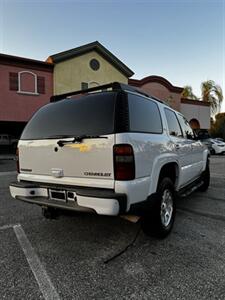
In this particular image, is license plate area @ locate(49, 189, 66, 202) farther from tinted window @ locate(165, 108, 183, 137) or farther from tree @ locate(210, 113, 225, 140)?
tree @ locate(210, 113, 225, 140)

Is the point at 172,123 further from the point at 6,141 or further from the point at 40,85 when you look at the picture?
the point at 6,141

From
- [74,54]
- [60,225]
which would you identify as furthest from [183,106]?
[60,225]

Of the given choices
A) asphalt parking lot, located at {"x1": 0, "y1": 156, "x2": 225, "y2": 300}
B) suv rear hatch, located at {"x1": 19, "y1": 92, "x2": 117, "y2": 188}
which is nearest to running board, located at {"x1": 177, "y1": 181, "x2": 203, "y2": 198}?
asphalt parking lot, located at {"x1": 0, "y1": 156, "x2": 225, "y2": 300}

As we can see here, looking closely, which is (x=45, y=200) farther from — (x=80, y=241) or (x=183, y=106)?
(x=183, y=106)

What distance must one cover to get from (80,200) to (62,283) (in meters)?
0.84

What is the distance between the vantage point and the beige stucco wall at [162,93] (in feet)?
79.4

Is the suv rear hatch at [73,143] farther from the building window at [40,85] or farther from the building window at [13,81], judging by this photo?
the building window at [40,85]

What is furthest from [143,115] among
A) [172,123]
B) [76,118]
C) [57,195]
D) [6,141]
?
[6,141]

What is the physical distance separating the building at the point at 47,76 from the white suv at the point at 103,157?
14.9 metres

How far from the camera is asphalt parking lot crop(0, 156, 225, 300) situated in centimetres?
237

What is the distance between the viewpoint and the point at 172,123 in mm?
4297

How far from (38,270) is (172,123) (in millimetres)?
3015

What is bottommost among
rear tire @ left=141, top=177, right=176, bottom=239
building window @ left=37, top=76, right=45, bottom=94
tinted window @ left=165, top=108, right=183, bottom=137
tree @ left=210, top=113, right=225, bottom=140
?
rear tire @ left=141, top=177, right=176, bottom=239

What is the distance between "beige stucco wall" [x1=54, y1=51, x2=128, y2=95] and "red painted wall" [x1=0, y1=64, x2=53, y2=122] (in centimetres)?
68
